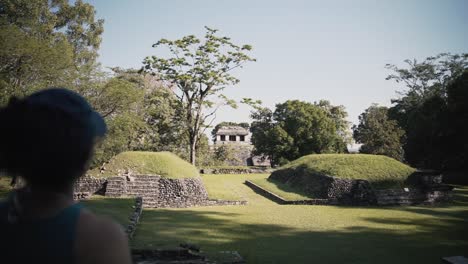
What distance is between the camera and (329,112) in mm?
47312

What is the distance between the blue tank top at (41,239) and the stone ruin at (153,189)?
17006 millimetres

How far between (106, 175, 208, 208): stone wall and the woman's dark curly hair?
1705 cm

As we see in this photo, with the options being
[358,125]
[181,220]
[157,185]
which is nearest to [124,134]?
[157,185]

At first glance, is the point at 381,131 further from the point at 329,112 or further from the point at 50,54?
the point at 50,54

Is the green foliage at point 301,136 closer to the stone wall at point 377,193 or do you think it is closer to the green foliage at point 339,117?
the green foliage at point 339,117

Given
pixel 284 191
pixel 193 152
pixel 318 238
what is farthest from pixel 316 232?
pixel 193 152

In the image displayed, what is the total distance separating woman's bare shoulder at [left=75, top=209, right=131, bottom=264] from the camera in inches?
45.3

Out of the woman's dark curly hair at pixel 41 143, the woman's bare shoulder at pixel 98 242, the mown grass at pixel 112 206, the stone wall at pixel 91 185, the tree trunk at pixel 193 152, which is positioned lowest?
the mown grass at pixel 112 206

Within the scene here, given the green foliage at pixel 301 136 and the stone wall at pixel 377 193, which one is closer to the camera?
the stone wall at pixel 377 193

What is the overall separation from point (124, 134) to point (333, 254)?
15.8 metres

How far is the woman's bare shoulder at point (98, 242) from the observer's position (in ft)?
3.77

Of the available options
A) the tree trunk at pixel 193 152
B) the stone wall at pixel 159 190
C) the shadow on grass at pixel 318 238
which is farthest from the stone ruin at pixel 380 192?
the tree trunk at pixel 193 152

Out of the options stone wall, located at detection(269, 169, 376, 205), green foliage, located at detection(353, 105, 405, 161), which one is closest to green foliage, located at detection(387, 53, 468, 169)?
green foliage, located at detection(353, 105, 405, 161)

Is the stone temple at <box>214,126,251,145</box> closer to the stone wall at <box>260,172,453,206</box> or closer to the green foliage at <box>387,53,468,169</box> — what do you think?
the green foliage at <box>387,53,468,169</box>
